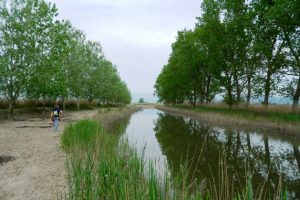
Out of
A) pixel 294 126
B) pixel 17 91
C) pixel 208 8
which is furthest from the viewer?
pixel 208 8

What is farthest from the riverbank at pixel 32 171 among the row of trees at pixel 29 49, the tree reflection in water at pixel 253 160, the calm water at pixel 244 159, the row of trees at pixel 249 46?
the row of trees at pixel 249 46

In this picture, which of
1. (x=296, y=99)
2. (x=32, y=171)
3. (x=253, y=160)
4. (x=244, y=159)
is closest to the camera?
(x=32, y=171)

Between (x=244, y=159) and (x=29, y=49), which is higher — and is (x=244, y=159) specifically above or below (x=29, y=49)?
below

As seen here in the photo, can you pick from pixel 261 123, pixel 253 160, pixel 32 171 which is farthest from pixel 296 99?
pixel 32 171

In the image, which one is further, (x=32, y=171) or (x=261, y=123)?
(x=261, y=123)

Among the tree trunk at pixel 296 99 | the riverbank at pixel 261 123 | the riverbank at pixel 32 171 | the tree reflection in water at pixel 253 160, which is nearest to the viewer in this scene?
the riverbank at pixel 32 171

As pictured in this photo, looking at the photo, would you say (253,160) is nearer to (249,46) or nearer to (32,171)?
(32,171)

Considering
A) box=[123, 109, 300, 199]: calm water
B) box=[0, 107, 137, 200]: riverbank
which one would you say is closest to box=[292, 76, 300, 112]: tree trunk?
box=[123, 109, 300, 199]: calm water

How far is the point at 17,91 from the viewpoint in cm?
2503

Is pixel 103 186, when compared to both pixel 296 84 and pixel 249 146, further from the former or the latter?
pixel 296 84

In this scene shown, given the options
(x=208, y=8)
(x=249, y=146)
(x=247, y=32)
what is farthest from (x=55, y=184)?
(x=208, y=8)

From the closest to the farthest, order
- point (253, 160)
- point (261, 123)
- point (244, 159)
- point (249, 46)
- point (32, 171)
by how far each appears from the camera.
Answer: point (32, 171) → point (253, 160) → point (244, 159) → point (261, 123) → point (249, 46)

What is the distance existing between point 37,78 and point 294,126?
22.7 m

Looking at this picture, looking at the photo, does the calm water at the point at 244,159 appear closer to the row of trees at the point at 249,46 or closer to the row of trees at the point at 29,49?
the row of trees at the point at 249,46
